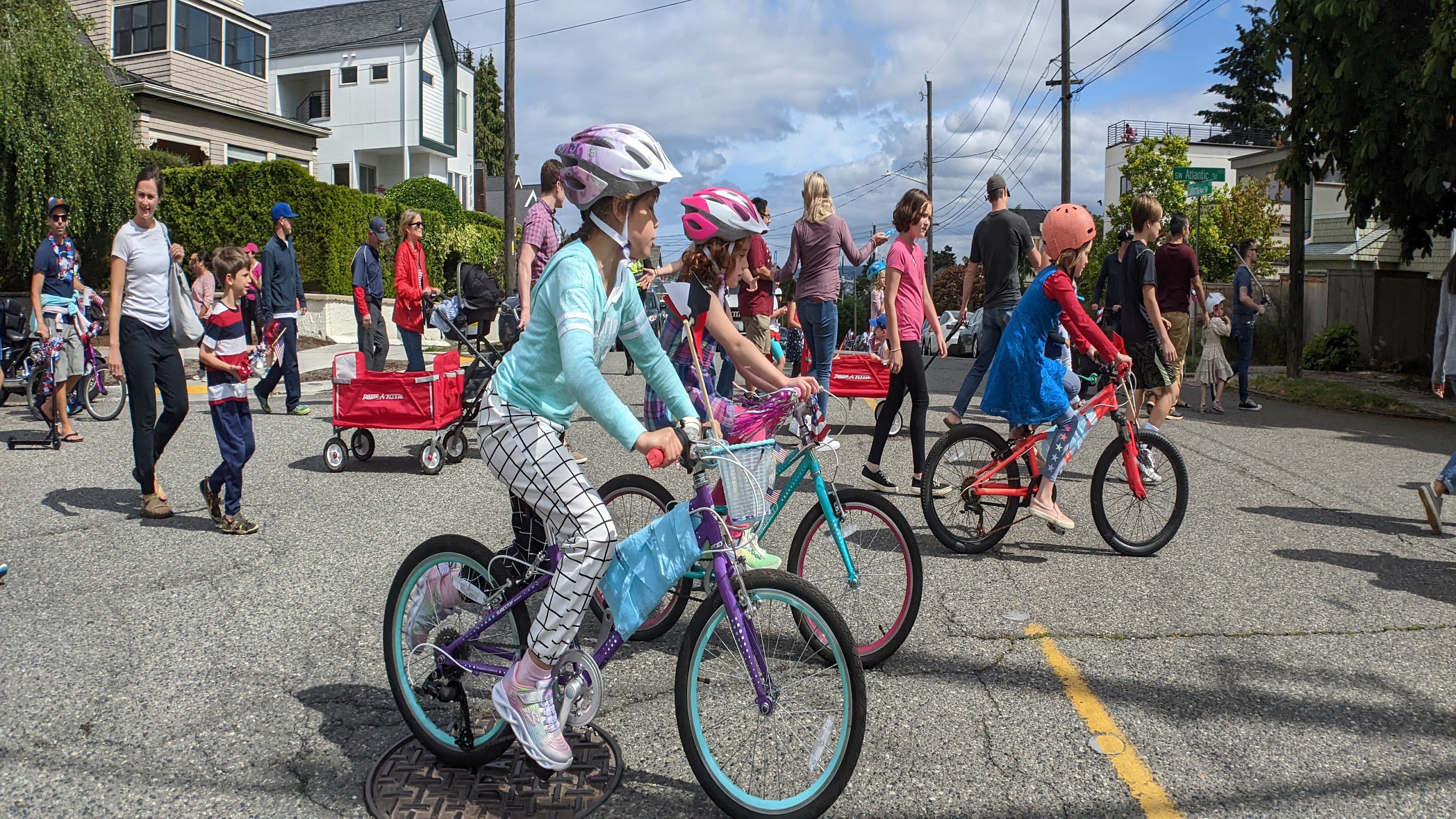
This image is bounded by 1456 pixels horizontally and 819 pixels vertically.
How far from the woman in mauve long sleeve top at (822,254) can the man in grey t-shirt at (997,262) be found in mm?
1196

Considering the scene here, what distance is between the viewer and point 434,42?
140 feet

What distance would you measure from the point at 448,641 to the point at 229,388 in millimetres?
3753

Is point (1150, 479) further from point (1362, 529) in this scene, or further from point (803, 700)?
point (803, 700)

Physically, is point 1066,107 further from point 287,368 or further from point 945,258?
point 945,258

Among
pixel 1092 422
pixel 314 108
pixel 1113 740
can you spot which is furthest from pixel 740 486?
pixel 314 108

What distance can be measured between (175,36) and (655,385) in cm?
3264

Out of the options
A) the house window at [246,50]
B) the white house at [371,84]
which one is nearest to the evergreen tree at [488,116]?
the white house at [371,84]

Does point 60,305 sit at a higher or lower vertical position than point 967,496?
higher

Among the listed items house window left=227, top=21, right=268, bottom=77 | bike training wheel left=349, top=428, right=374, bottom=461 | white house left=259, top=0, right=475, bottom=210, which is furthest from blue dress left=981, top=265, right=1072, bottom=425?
white house left=259, top=0, right=475, bottom=210

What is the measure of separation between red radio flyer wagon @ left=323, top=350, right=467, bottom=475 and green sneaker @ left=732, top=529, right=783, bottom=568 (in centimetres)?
555

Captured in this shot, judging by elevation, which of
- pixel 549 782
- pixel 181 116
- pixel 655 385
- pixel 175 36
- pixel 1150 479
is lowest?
pixel 549 782

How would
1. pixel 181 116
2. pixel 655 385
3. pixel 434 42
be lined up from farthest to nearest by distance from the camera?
1. pixel 434 42
2. pixel 181 116
3. pixel 655 385

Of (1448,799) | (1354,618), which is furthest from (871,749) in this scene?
(1354,618)

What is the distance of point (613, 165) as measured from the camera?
3.11 m
